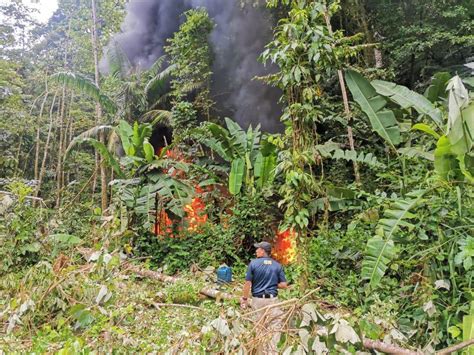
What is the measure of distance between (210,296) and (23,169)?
10.4 metres

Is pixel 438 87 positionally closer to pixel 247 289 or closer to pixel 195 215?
pixel 247 289

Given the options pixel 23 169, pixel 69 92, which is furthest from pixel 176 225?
pixel 69 92

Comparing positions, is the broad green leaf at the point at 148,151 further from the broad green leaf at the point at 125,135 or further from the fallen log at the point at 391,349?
the fallen log at the point at 391,349

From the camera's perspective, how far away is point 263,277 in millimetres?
3805

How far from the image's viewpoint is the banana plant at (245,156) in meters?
6.67

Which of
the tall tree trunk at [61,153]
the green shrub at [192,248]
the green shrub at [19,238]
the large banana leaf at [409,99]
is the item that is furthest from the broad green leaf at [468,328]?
the tall tree trunk at [61,153]

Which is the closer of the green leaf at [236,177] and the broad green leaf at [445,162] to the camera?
the broad green leaf at [445,162]

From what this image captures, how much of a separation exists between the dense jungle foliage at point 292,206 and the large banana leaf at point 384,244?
0.01 metres

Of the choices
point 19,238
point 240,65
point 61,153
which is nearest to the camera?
point 19,238

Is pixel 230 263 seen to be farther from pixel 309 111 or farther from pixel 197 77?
pixel 197 77

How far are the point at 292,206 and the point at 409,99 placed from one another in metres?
1.96

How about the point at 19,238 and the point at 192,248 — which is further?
the point at 192,248

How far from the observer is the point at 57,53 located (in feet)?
46.7

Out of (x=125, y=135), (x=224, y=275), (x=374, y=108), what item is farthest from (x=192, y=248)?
(x=374, y=108)
